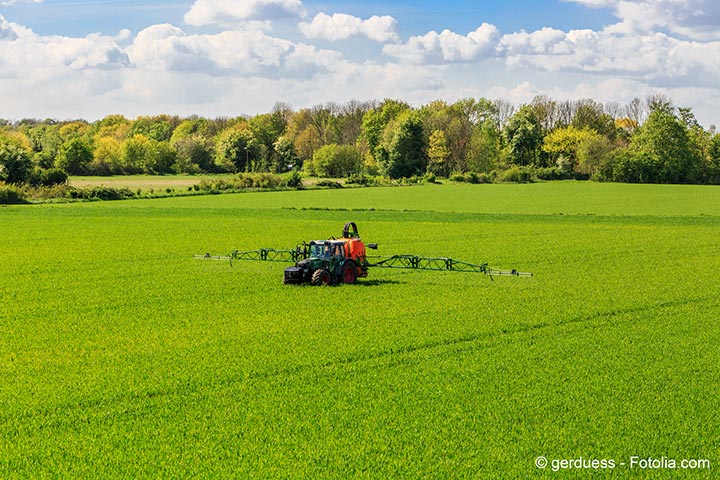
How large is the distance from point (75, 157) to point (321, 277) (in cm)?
12982

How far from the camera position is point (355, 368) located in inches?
709

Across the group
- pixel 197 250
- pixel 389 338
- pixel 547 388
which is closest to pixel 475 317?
pixel 389 338

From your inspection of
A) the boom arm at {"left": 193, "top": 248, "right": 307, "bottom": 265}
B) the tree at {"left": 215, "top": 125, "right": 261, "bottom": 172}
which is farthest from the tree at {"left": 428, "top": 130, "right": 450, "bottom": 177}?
the boom arm at {"left": 193, "top": 248, "right": 307, "bottom": 265}

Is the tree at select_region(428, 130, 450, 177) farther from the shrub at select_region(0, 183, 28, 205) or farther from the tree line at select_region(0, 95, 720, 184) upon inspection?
the shrub at select_region(0, 183, 28, 205)

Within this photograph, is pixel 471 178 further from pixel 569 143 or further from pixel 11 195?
pixel 11 195

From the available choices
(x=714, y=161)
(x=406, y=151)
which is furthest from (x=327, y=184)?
(x=714, y=161)

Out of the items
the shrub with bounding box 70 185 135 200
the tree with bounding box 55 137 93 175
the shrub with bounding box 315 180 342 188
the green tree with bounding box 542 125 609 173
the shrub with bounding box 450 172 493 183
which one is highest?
the green tree with bounding box 542 125 609 173

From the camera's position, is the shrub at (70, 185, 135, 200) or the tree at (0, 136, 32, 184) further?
the tree at (0, 136, 32, 184)

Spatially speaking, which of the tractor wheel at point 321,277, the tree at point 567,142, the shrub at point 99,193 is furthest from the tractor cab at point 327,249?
the tree at point 567,142

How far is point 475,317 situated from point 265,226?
1372 inches

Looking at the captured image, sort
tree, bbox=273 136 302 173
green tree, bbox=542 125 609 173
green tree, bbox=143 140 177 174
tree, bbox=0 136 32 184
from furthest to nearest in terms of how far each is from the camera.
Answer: tree, bbox=273 136 302 173, green tree, bbox=143 140 177 174, green tree, bbox=542 125 609 173, tree, bbox=0 136 32 184

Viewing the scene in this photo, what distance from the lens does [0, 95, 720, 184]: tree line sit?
141 m

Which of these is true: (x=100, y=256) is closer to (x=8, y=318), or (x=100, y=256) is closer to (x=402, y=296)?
(x=8, y=318)

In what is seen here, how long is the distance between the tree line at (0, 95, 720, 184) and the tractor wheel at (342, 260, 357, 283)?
107086 millimetres
